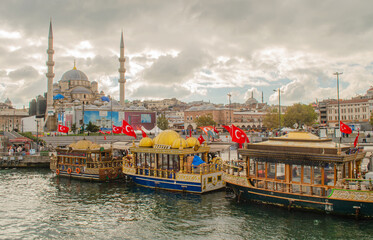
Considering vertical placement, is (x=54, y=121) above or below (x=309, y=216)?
above

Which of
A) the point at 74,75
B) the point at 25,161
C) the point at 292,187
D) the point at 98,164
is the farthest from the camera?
the point at 74,75

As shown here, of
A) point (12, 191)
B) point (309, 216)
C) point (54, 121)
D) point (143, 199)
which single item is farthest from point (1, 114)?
point (309, 216)

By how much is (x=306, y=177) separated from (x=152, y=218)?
6184 mm

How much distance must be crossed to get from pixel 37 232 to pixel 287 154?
9.63 meters

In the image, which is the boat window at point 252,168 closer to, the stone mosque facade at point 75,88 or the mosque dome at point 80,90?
the stone mosque facade at point 75,88

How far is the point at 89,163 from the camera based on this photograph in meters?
21.5

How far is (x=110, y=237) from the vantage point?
1148 centimetres

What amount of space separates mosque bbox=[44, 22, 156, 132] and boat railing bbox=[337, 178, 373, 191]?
156 feet

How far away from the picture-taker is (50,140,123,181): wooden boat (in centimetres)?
2128

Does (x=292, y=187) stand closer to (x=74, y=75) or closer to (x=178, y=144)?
(x=178, y=144)

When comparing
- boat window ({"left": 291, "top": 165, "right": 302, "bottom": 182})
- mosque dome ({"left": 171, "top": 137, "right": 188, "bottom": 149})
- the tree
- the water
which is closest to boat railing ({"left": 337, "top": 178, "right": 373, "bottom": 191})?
the water

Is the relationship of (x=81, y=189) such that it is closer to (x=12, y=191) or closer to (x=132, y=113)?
(x=12, y=191)

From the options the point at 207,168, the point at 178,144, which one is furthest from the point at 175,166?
the point at 207,168

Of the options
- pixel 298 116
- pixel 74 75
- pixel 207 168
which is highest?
pixel 74 75
